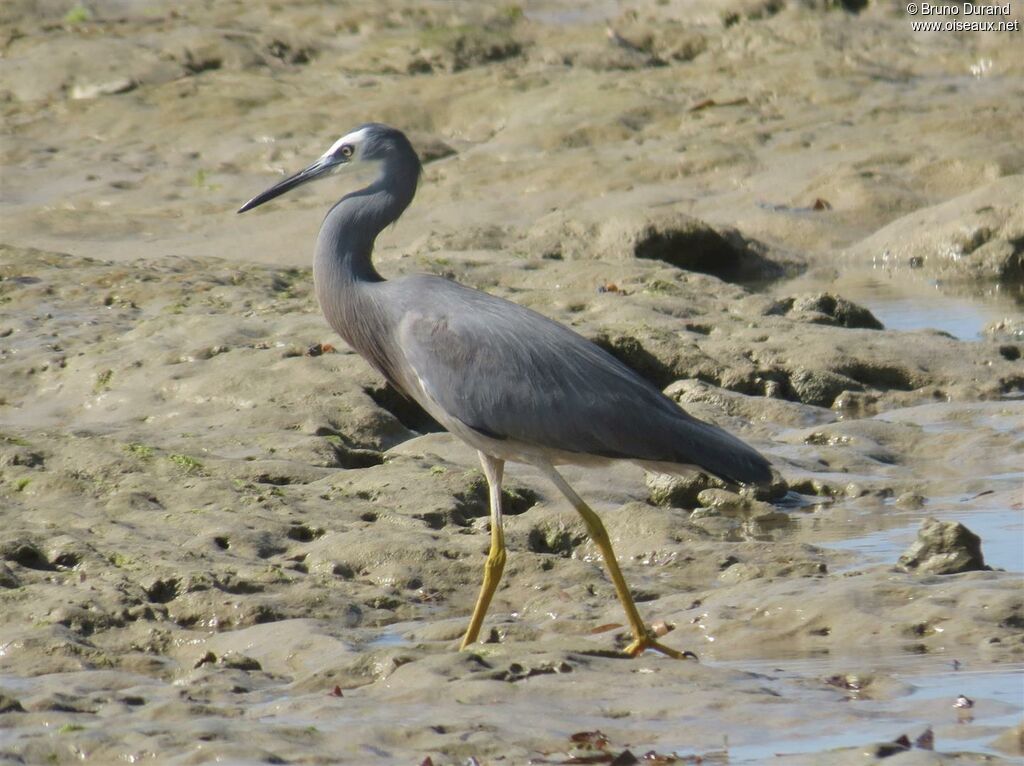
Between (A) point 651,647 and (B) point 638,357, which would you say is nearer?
(A) point 651,647

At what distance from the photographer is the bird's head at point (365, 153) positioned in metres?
6.55

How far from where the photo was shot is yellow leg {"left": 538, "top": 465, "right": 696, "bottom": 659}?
5.37m

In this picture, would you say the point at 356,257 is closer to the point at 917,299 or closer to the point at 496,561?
the point at 496,561

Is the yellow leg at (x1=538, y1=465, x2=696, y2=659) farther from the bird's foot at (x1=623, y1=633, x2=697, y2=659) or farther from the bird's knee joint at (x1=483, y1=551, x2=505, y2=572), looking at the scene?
the bird's knee joint at (x1=483, y1=551, x2=505, y2=572)

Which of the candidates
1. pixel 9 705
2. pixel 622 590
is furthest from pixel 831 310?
pixel 9 705

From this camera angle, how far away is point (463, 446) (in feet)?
25.4

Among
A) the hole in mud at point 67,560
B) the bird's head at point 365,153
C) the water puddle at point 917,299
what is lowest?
the water puddle at point 917,299

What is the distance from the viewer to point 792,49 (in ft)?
58.6

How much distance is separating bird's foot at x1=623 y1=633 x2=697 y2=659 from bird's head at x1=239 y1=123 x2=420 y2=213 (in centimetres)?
213

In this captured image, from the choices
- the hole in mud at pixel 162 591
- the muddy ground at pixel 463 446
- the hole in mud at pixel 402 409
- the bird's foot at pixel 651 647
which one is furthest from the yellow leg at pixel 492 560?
the hole in mud at pixel 402 409

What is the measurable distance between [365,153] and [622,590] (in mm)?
2068

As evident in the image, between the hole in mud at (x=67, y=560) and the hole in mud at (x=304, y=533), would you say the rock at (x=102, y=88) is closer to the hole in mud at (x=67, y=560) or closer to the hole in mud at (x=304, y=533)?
the hole in mud at (x=304, y=533)

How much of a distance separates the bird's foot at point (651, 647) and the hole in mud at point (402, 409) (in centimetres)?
320

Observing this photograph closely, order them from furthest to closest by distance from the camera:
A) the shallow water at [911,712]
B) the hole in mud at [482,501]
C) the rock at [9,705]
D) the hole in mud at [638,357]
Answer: the hole in mud at [638,357]
the hole in mud at [482,501]
the rock at [9,705]
the shallow water at [911,712]
